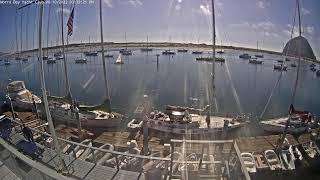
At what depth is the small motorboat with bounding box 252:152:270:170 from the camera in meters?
15.7

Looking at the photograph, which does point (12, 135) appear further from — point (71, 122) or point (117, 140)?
point (71, 122)

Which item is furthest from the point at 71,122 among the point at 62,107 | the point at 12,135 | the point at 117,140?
the point at 12,135

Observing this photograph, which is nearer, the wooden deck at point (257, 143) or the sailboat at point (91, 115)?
the wooden deck at point (257, 143)

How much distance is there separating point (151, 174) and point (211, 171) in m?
1.86

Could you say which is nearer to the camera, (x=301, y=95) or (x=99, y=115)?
(x=99, y=115)

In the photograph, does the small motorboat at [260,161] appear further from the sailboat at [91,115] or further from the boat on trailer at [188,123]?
the sailboat at [91,115]

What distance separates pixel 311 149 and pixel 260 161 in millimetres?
4923

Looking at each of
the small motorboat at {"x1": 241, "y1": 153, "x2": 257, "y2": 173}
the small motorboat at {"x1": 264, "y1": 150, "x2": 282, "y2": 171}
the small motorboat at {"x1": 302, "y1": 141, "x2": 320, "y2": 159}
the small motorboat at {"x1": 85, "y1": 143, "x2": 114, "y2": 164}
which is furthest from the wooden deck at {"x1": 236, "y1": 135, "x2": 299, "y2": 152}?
the small motorboat at {"x1": 85, "y1": 143, "x2": 114, "y2": 164}

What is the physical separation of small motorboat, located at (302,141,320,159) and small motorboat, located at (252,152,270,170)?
11.7ft

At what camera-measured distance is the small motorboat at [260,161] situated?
1571 cm

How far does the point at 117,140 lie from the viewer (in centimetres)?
2211

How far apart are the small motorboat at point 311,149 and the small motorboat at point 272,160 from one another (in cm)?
301

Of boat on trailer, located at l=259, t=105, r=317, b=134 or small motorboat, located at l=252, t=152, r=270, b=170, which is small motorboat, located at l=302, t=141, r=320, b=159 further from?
boat on trailer, located at l=259, t=105, r=317, b=134

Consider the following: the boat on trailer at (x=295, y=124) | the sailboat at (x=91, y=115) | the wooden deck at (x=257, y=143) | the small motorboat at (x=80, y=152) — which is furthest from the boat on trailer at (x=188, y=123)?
the small motorboat at (x=80, y=152)
